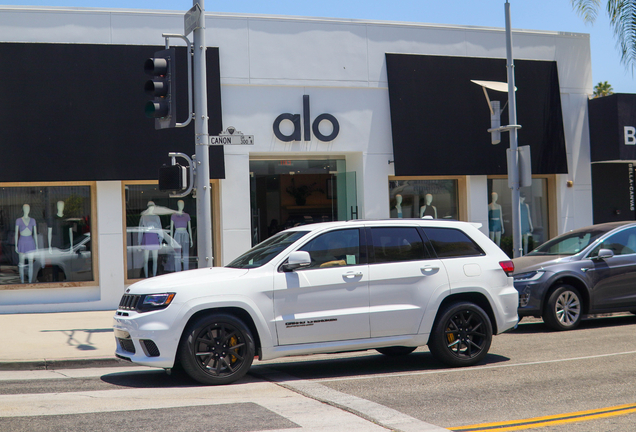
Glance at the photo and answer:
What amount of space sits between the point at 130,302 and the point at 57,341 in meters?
3.81

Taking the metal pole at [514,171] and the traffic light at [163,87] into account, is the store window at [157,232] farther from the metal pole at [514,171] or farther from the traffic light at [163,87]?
the metal pole at [514,171]

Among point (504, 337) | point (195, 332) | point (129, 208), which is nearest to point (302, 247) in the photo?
point (195, 332)

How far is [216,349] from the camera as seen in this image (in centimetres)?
750

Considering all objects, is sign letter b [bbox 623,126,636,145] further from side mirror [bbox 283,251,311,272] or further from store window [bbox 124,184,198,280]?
side mirror [bbox 283,251,311,272]

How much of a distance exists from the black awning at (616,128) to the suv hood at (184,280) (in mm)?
13563

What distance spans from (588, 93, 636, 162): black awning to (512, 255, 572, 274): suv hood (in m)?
7.37

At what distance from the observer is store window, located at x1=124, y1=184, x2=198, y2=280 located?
15078 mm

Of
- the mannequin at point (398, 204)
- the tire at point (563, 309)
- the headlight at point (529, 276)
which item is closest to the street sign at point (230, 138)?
the headlight at point (529, 276)

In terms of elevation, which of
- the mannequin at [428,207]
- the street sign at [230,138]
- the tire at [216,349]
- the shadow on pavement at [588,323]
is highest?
the street sign at [230,138]

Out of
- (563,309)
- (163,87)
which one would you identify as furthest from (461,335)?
(163,87)

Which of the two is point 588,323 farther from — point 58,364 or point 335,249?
point 58,364

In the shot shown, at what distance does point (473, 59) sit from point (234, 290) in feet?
39.0

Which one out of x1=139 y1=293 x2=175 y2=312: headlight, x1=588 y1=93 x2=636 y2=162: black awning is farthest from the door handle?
x1=588 y1=93 x2=636 y2=162: black awning

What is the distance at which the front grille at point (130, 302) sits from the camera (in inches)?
299
